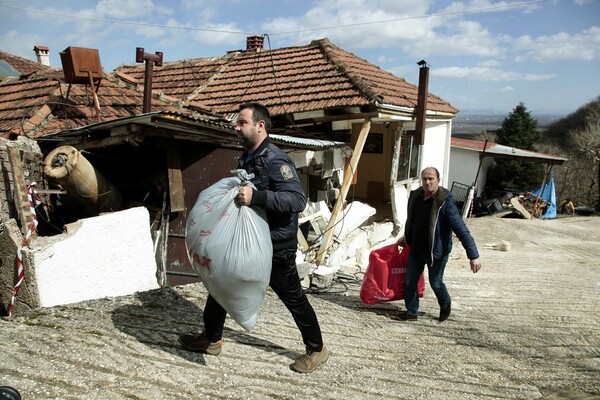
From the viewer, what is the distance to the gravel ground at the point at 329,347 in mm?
3035

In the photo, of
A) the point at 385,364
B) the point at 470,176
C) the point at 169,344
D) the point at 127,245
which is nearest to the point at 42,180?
the point at 127,245

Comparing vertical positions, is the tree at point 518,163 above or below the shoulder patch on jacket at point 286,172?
below

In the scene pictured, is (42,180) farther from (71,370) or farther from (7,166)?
(71,370)

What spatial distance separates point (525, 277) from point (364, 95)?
446 cm

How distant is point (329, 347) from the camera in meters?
3.85

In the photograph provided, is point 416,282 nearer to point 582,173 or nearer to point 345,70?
point 345,70

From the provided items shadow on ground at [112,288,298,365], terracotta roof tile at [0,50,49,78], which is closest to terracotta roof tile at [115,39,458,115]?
terracotta roof tile at [0,50,49,78]

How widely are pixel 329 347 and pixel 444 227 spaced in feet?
5.35

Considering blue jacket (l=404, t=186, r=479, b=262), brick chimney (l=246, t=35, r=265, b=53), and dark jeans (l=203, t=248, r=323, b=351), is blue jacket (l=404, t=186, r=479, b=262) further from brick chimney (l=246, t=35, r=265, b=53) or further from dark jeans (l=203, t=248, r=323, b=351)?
brick chimney (l=246, t=35, r=265, b=53)

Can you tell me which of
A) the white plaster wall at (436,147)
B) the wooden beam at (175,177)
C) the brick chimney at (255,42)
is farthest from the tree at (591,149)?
the wooden beam at (175,177)

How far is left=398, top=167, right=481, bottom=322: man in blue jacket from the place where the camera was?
4320 mm

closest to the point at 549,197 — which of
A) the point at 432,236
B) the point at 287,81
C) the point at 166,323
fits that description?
the point at 287,81

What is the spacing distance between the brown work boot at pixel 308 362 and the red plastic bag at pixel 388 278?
1753mm

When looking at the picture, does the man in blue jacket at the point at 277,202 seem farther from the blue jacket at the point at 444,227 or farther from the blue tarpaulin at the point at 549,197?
the blue tarpaulin at the point at 549,197
